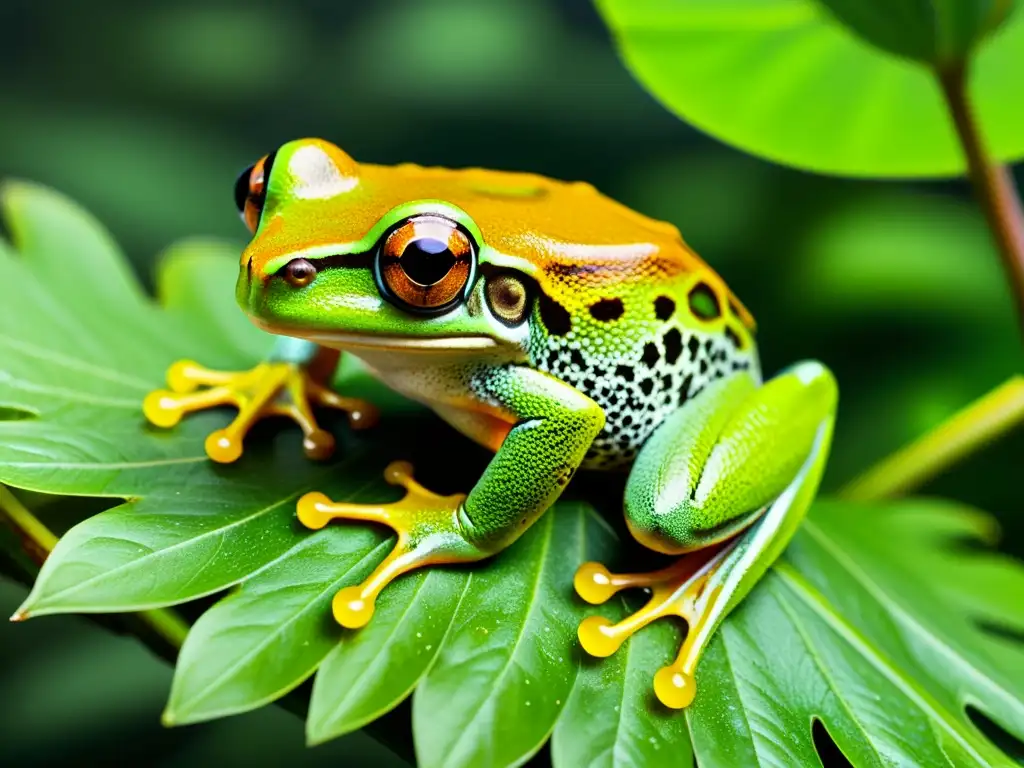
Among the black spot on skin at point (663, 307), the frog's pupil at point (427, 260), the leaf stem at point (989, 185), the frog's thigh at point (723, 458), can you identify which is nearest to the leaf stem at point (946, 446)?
the leaf stem at point (989, 185)

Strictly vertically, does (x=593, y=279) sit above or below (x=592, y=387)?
above

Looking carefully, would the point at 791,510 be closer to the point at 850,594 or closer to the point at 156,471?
the point at 850,594

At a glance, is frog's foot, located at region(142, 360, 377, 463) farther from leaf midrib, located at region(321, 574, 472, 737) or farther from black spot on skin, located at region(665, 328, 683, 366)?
black spot on skin, located at region(665, 328, 683, 366)

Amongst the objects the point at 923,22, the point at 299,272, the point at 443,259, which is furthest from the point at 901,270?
the point at 299,272

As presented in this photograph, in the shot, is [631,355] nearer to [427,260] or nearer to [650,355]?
[650,355]

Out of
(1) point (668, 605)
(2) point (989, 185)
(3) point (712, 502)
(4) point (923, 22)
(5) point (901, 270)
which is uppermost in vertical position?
(4) point (923, 22)

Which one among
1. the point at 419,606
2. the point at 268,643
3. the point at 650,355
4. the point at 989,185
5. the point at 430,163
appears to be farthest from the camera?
the point at 430,163

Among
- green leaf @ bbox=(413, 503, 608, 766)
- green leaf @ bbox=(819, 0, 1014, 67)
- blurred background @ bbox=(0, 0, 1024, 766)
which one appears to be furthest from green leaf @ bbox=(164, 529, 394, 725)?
blurred background @ bbox=(0, 0, 1024, 766)
